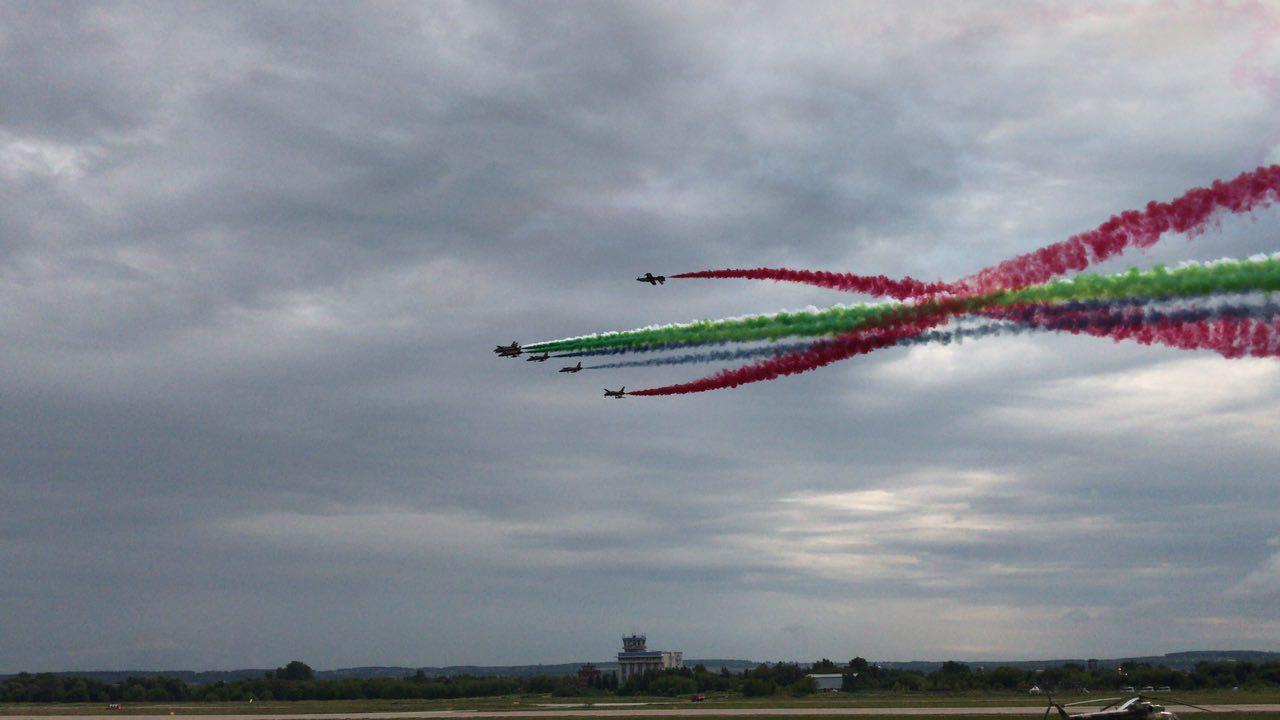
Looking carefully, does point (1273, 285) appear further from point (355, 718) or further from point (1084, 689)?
point (1084, 689)

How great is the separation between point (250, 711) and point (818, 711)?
94244 millimetres

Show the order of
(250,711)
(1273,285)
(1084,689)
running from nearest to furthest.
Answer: (1273,285)
(250,711)
(1084,689)

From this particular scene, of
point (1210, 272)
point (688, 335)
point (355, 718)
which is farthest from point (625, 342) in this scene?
point (355, 718)

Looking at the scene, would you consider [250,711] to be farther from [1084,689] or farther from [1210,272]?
[1210,272]

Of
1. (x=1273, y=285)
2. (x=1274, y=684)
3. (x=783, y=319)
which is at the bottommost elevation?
(x=1274, y=684)

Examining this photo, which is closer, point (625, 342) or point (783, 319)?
point (783, 319)

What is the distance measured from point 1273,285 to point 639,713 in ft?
322

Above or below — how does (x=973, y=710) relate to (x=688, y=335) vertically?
below

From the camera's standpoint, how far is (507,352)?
10044 centimetres

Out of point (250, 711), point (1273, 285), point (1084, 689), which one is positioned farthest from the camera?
point (1084, 689)

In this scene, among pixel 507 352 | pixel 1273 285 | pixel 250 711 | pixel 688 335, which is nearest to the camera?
pixel 1273 285

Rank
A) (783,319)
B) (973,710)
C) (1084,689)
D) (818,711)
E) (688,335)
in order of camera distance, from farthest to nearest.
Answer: (1084,689) < (818,711) < (973,710) < (688,335) < (783,319)

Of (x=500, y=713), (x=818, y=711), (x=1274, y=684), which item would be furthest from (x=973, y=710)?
(x=1274, y=684)

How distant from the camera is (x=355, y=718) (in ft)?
425
